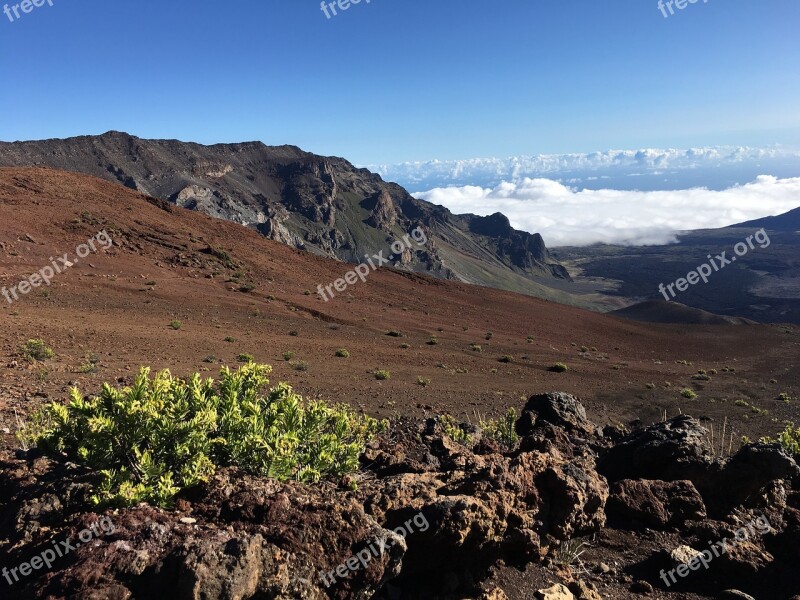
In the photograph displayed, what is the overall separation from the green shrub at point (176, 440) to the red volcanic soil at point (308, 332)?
4810 mm

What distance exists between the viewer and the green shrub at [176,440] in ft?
11.2

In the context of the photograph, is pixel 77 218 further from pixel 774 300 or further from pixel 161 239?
pixel 774 300

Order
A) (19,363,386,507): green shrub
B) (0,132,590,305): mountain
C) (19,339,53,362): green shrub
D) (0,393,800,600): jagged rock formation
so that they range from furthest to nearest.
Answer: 1. (0,132,590,305): mountain
2. (19,339,53,362): green shrub
3. (19,363,386,507): green shrub
4. (0,393,800,600): jagged rock formation

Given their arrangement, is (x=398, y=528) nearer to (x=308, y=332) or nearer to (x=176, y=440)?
(x=176, y=440)

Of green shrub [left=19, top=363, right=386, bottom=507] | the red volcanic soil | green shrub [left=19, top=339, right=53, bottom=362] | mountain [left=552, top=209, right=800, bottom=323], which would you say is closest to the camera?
green shrub [left=19, top=363, right=386, bottom=507]

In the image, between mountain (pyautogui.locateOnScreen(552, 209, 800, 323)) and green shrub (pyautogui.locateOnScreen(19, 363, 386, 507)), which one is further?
mountain (pyautogui.locateOnScreen(552, 209, 800, 323))

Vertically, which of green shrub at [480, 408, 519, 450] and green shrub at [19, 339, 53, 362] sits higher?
green shrub at [19, 339, 53, 362]

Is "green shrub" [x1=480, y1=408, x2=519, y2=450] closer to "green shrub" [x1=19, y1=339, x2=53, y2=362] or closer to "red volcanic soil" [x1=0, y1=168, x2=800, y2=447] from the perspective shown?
"red volcanic soil" [x1=0, y1=168, x2=800, y2=447]

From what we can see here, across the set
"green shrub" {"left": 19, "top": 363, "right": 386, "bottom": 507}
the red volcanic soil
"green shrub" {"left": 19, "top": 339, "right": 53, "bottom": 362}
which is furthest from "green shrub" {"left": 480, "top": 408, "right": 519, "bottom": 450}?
"green shrub" {"left": 19, "top": 339, "right": 53, "bottom": 362}

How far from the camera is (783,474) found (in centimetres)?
558

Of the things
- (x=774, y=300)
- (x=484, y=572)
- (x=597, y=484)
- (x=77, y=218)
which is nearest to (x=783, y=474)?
(x=597, y=484)

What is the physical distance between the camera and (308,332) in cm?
2211

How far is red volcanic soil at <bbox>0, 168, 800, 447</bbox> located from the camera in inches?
569

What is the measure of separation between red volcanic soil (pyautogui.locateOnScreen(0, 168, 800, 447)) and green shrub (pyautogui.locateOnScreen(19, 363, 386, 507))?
4810 mm
